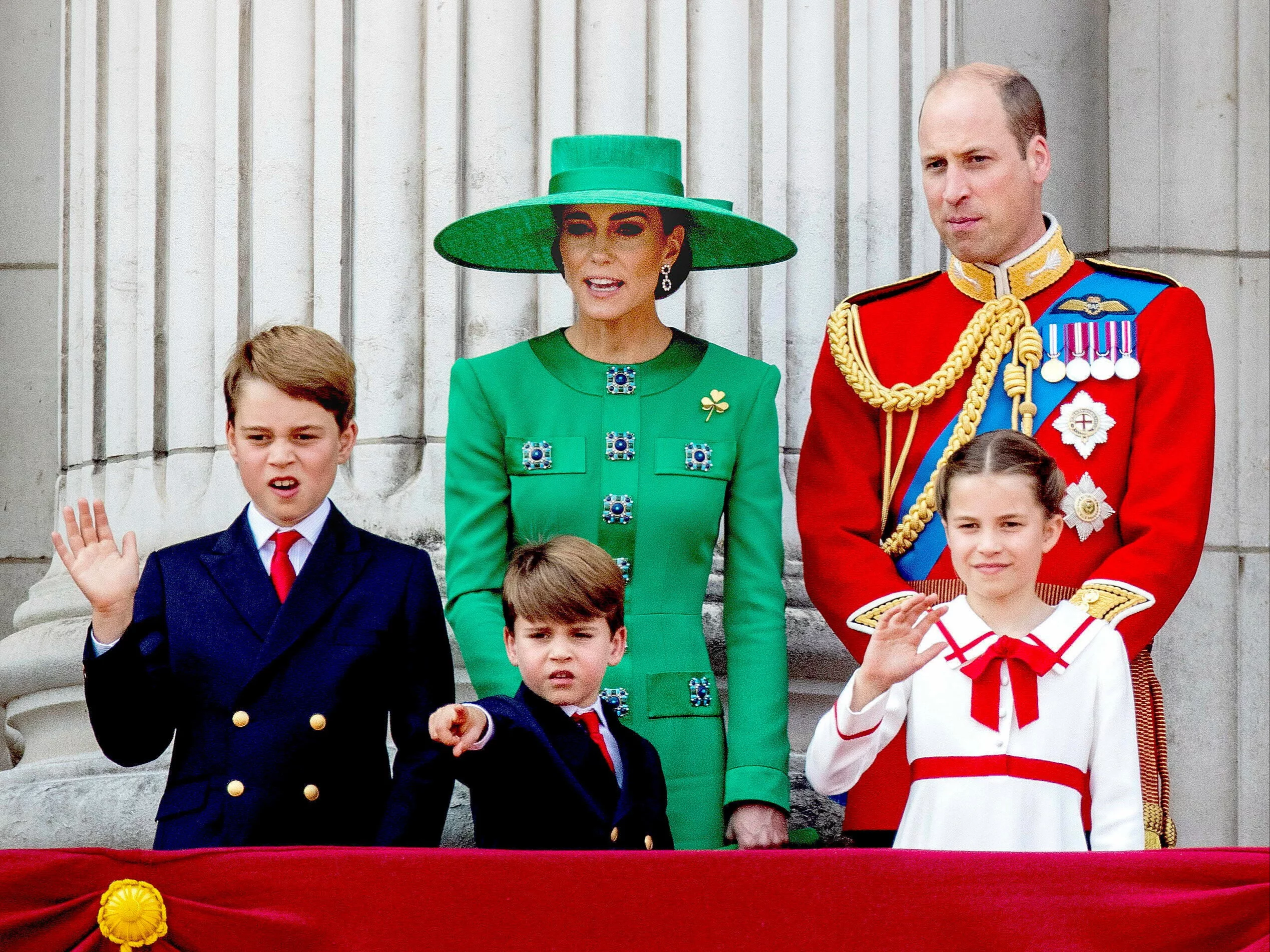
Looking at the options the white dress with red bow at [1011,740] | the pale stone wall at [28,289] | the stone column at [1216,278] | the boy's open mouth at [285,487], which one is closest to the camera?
the white dress with red bow at [1011,740]

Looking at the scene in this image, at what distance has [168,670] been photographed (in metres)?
A: 3.35

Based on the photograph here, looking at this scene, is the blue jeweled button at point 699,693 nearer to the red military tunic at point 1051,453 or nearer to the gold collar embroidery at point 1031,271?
the red military tunic at point 1051,453

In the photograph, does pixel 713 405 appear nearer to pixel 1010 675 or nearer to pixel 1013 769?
pixel 1010 675

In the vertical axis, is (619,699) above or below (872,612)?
below

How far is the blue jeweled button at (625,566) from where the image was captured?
3.63 metres

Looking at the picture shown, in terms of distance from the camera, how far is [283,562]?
3.43 m

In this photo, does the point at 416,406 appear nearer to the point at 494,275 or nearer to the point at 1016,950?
the point at 494,275

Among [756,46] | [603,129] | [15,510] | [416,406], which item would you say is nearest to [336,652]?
[416,406]

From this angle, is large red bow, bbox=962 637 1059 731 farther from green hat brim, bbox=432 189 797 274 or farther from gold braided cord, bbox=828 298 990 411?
green hat brim, bbox=432 189 797 274

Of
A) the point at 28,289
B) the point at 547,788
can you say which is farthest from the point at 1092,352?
the point at 28,289

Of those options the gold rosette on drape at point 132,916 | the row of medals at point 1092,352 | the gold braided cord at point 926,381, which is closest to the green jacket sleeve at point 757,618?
the gold braided cord at point 926,381

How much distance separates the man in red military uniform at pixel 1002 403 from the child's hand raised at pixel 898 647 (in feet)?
1.16

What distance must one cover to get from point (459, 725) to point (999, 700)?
83 cm

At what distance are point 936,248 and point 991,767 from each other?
86.6 inches
